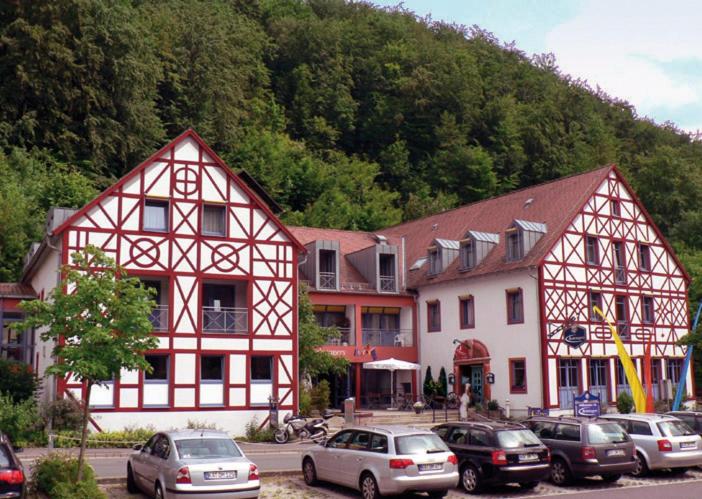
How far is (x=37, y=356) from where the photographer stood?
31.5m

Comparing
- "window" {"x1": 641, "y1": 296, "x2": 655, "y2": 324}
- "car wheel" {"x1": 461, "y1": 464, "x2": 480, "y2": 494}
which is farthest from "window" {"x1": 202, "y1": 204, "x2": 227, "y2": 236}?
"window" {"x1": 641, "y1": 296, "x2": 655, "y2": 324}

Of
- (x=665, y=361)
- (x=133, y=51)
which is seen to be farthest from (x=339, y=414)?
(x=133, y=51)

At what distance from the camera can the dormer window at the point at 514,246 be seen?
3569 cm

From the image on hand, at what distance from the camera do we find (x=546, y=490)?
17.6m

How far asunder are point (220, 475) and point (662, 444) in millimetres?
10553

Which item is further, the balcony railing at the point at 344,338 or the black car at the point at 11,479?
the balcony railing at the point at 344,338

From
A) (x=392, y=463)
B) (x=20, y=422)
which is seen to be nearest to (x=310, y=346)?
(x=20, y=422)

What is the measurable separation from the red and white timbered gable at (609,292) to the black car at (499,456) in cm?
1687

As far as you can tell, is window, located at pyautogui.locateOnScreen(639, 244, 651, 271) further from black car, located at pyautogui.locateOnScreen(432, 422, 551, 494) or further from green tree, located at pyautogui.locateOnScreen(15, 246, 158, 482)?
green tree, located at pyautogui.locateOnScreen(15, 246, 158, 482)

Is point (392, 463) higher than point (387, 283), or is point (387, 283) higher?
point (387, 283)

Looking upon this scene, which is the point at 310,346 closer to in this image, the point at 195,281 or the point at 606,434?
the point at 195,281

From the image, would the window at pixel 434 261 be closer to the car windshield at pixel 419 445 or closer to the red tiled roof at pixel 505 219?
the red tiled roof at pixel 505 219

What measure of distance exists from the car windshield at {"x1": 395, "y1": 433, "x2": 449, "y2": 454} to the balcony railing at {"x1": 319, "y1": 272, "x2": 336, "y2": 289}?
22.6 metres

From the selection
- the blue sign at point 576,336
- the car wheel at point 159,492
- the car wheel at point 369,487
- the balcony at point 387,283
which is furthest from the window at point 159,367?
the blue sign at point 576,336
